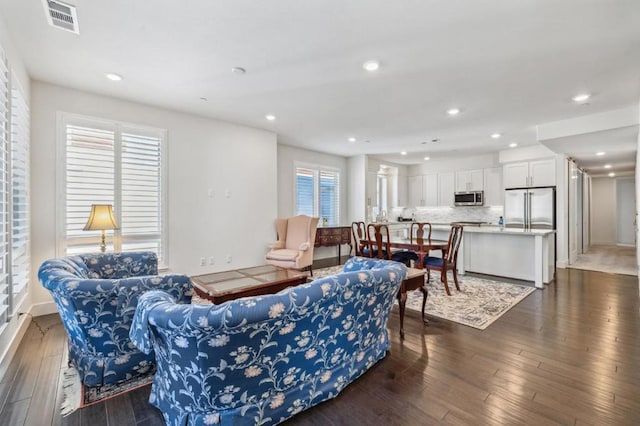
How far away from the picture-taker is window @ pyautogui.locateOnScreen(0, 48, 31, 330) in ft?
7.66

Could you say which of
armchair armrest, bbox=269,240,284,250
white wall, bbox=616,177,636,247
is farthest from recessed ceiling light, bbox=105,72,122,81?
white wall, bbox=616,177,636,247

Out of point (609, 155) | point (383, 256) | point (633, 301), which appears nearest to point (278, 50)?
point (383, 256)

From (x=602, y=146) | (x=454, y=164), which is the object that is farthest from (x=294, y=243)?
(x=602, y=146)

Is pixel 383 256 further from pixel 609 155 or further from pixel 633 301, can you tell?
pixel 609 155

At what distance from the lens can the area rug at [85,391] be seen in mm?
1830

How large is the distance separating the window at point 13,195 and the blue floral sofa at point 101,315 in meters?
0.72

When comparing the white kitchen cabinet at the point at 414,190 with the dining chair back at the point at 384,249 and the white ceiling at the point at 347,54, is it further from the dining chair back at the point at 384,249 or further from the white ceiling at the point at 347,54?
the dining chair back at the point at 384,249

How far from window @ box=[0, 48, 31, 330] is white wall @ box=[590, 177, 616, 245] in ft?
46.5

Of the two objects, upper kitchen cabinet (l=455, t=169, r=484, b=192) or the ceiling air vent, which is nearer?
the ceiling air vent

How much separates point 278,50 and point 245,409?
2.81 metres

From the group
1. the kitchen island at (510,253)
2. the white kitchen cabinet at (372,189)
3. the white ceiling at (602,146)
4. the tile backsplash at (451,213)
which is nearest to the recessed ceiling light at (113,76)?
the kitchen island at (510,253)

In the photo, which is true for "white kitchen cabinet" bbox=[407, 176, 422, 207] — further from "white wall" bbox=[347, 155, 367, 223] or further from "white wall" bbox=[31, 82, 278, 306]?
"white wall" bbox=[31, 82, 278, 306]

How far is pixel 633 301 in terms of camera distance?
152 inches

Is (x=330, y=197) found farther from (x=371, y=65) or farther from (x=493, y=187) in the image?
(x=371, y=65)
